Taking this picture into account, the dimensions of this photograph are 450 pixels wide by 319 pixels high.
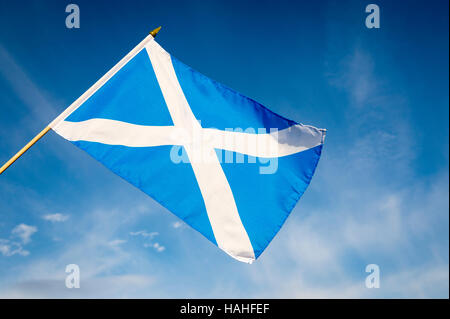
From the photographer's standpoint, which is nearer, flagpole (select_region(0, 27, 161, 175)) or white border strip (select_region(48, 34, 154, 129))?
flagpole (select_region(0, 27, 161, 175))

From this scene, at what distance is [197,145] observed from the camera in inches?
345

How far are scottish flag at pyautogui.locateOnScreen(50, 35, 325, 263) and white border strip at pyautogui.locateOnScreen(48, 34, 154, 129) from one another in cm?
2

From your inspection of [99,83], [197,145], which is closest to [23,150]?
[99,83]

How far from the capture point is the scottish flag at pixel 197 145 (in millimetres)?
8031

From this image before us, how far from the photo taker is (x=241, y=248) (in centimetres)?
796

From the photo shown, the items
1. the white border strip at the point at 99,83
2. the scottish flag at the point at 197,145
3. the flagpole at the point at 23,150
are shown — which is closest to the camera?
the flagpole at the point at 23,150

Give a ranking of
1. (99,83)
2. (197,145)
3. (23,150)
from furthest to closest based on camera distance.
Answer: (197,145) → (99,83) → (23,150)

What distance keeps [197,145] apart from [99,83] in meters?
2.64

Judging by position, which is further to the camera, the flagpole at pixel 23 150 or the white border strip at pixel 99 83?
the white border strip at pixel 99 83

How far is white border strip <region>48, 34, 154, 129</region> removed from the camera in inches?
299

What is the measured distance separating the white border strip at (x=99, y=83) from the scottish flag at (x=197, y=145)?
2cm

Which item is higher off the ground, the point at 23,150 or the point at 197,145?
the point at 197,145

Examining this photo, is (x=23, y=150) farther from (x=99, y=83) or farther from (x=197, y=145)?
(x=197, y=145)
